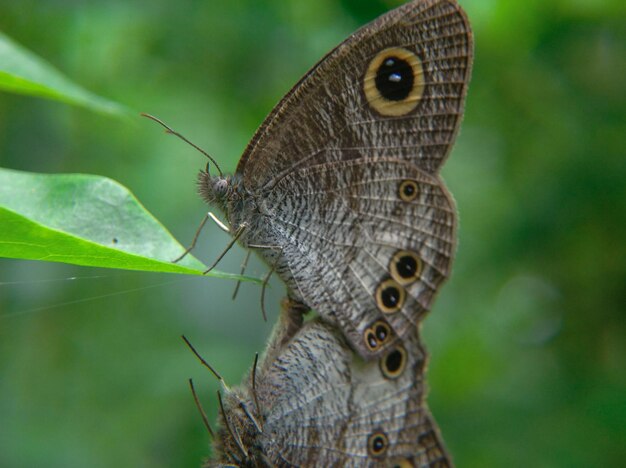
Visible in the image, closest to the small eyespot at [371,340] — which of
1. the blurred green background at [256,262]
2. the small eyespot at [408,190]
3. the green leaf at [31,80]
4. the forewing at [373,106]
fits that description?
the small eyespot at [408,190]

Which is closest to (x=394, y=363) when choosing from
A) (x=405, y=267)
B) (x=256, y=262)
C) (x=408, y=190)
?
Answer: (x=405, y=267)

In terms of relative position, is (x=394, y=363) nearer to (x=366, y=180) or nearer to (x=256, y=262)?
(x=366, y=180)

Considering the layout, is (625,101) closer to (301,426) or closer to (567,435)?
(567,435)

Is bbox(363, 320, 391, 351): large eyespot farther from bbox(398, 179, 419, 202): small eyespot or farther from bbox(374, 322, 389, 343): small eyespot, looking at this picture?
bbox(398, 179, 419, 202): small eyespot

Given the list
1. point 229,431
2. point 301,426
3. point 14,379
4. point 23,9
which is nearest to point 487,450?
point 301,426

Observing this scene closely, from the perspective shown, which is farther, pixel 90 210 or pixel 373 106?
pixel 373 106

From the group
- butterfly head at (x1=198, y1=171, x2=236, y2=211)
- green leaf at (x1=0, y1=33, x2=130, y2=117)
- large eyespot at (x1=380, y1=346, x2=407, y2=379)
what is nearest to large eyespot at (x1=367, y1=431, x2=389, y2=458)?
large eyespot at (x1=380, y1=346, x2=407, y2=379)
